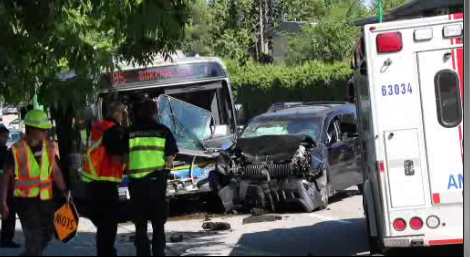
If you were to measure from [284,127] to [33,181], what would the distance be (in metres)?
7.44

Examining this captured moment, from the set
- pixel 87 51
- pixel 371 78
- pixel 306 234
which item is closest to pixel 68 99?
pixel 87 51

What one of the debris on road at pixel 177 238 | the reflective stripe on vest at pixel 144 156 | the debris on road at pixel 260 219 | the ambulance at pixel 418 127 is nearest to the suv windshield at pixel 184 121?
the debris on road at pixel 260 219

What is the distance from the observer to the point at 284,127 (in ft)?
47.0

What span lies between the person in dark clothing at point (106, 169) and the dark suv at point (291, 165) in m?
4.95

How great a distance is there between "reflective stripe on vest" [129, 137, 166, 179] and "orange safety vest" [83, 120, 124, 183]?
182mm

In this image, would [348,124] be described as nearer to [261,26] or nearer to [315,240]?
[315,240]

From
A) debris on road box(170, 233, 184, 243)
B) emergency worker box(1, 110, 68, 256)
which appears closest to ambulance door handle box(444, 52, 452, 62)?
emergency worker box(1, 110, 68, 256)

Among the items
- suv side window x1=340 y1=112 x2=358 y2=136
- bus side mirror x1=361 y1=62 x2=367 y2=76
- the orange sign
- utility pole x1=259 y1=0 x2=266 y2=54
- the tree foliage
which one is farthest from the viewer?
utility pole x1=259 y1=0 x2=266 y2=54

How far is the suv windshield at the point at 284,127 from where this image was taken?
13.9 meters

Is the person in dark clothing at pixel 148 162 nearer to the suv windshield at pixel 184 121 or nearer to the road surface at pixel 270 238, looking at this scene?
the road surface at pixel 270 238

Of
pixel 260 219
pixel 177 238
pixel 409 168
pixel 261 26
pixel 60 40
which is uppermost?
pixel 261 26

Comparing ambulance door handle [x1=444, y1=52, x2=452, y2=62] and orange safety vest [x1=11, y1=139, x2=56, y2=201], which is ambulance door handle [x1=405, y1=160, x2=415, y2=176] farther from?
orange safety vest [x1=11, y1=139, x2=56, y2=201]

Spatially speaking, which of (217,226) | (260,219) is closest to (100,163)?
(217,226)

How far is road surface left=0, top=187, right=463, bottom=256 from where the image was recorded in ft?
32.7
